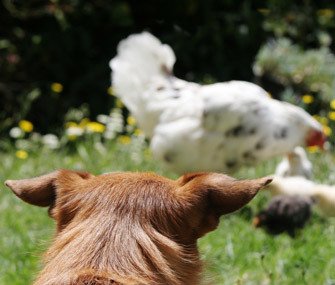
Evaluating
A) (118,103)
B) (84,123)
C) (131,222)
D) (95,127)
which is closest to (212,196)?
(131,222)

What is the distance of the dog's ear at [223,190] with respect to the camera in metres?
2.29

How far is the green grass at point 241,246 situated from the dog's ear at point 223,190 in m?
1.02

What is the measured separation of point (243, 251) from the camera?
4.39 m

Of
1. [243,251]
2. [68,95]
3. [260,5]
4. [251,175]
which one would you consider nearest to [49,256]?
[243,251]

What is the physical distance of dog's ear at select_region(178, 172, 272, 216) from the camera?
7.51ft

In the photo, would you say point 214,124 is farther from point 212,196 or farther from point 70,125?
point 212,196

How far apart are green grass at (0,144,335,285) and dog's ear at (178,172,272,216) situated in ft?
3.33

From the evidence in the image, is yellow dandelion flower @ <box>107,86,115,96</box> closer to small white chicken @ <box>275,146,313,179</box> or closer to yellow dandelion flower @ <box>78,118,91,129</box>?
yellow dandelion flower @ <box>78,118,91,129</box>

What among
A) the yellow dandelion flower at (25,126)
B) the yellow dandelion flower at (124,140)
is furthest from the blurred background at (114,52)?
the yellow dandelion flower at (124,140)

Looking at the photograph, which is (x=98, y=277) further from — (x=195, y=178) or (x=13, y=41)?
(x=13, y=41)

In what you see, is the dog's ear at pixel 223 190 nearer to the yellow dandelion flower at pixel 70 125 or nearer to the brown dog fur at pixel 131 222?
the brown dog fur at pixel 131 222

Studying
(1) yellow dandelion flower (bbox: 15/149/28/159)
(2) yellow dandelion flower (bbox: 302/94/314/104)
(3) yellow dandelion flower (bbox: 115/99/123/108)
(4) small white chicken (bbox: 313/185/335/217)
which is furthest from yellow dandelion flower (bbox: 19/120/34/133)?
(4) small white chicken (bbox: 313/185/335/217)

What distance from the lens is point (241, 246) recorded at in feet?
14.6

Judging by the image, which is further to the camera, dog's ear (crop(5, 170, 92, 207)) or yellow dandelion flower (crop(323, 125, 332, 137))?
yellow dandelion flower (crop(323, 125, 332, 137))
